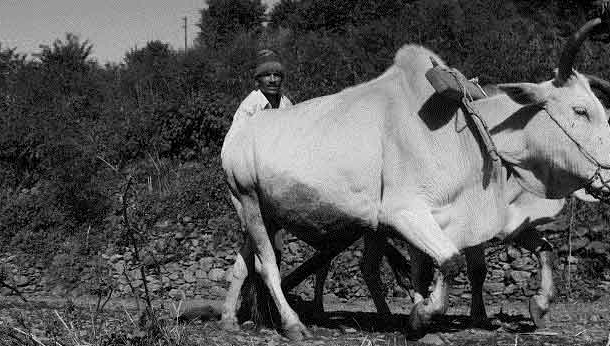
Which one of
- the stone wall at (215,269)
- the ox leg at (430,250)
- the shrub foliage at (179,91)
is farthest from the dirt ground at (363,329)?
the shrub foliage at (179,91)

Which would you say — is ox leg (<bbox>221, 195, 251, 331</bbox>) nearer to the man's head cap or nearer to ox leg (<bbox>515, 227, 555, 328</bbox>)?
the man's head cap

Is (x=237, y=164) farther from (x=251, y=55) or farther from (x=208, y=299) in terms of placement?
(x=251, y=55)

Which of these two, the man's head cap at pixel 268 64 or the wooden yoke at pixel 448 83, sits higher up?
the man's head cap at pixel 268 64

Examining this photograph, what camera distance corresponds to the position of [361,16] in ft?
73.8

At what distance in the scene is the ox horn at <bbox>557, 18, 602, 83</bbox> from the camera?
6125mm

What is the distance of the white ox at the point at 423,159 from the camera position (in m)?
6.11

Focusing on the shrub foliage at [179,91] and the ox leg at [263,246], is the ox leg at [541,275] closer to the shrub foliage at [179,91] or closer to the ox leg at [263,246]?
the ox leg at [263,246]

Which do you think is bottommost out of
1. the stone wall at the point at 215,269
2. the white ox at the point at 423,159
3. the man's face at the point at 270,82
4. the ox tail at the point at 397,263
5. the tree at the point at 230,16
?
the stone wall at the point at 215,269

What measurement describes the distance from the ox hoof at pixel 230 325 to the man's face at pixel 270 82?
2151 millimetres

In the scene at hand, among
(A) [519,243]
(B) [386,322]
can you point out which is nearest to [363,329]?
(B) [386,322]

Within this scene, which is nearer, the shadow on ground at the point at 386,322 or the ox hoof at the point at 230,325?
the shadow on ground at the point at 386,322

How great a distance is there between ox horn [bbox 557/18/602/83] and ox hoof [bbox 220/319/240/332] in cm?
327

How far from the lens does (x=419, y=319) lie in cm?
574

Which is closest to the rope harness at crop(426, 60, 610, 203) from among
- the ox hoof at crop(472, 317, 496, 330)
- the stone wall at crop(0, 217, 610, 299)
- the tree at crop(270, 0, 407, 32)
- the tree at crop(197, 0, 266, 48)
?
the ox hoof at crop(472, 317, 496, 330)
